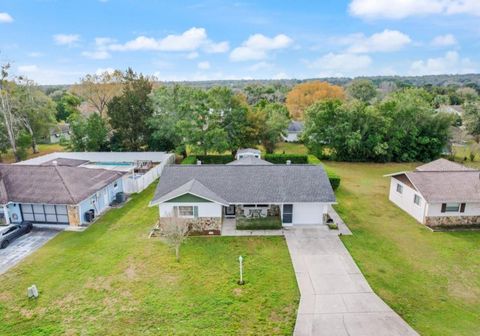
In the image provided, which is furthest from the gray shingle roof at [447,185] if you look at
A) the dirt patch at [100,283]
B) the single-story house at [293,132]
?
the single-story house at [293,132]

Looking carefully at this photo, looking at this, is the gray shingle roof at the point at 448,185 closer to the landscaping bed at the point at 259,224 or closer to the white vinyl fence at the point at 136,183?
the landscaping bed at the point at 259,224

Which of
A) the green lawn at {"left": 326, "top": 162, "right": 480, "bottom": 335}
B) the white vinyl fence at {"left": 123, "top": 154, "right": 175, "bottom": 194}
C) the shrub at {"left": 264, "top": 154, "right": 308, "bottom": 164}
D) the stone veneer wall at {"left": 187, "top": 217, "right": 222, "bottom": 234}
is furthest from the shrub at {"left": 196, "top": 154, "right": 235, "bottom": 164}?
the stone veneer wall at {"left": 187, "top": 217, "right": 222, "bottom": 234}

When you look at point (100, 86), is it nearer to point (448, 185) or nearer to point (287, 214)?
point (287, 214)

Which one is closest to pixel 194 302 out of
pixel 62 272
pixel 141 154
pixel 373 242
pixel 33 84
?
pixel 62 272

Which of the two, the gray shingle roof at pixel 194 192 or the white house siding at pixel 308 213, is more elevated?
the gray shingle roof at pixel 194 192

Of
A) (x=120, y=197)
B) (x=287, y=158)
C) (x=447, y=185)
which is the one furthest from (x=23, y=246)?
(x=287, y=158)

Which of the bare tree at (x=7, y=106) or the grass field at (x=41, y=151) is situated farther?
the grass field at (x=41, y=151)

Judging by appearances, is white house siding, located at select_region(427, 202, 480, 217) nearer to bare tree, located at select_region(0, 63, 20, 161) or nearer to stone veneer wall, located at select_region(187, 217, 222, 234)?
stone veneer wall, located at select_region(187, 217, 222, 234)

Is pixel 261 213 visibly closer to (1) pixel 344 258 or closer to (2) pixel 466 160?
(1) pixel 344 258
